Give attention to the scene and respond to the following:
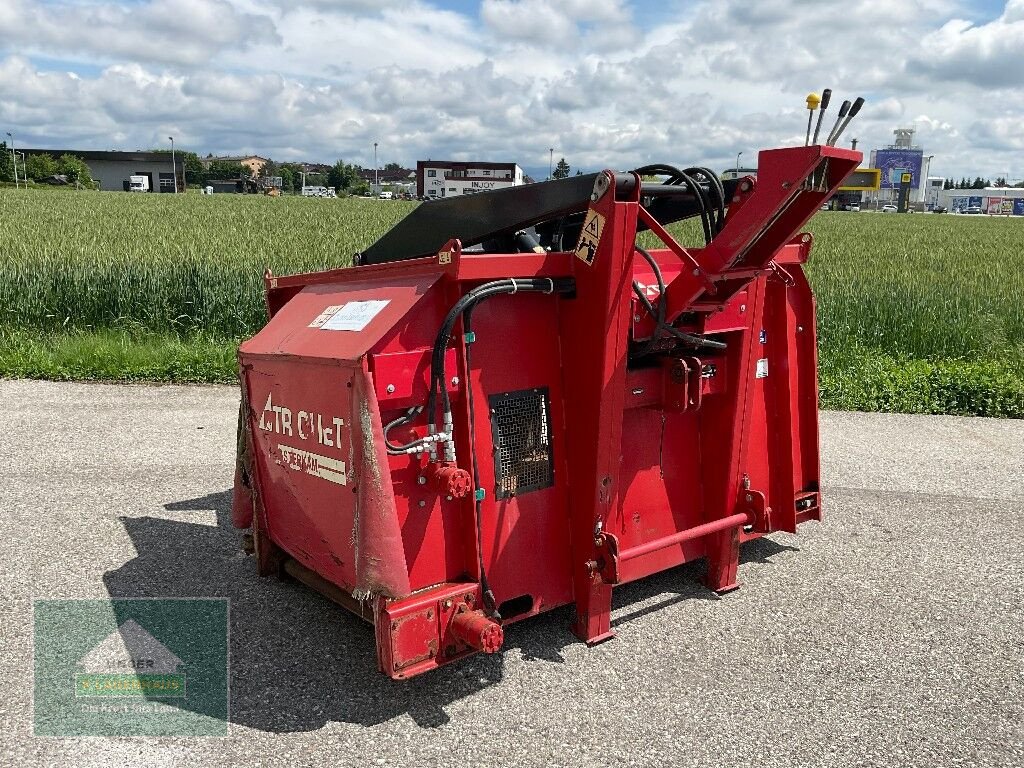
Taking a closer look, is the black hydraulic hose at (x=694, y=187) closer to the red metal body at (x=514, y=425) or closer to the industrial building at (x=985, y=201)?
the red metal body at (x=514, y=425)

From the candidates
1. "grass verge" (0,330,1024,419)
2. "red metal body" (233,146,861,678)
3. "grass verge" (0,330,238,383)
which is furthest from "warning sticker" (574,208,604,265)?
"grass verge" (0,330,238,383)

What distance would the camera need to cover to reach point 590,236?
122 inches

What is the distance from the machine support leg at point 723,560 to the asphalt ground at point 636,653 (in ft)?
0.24

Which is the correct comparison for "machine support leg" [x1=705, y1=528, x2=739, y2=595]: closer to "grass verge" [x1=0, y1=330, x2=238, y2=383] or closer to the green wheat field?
the green wheat field

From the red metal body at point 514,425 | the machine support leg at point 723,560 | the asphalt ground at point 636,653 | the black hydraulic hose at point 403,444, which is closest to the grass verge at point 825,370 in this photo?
the asphalt ground at point 636,653

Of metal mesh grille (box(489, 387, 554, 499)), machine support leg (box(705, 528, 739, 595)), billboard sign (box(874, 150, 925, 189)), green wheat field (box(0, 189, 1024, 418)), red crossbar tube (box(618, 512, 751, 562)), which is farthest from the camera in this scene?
billboard sign (box(874, 150, 925, 189))

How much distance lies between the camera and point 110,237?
47.8ft

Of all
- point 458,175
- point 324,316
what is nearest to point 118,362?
point 324,316

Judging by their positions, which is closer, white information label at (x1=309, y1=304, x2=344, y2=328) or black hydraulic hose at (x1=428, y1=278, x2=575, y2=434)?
black hydraulic hose at (x1=428, y1=278, x2=575, y2=434)

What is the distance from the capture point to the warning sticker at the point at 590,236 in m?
3.04

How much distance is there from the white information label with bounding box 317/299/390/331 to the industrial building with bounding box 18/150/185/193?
325 feet

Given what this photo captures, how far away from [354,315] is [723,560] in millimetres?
2092

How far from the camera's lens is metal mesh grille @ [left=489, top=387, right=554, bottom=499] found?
316 centimetres

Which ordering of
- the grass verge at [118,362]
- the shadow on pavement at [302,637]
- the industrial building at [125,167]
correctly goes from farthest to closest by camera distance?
the industrial building at [125,167] < the grass verge at [118,362] < the shadow on pavement at [302,637]
